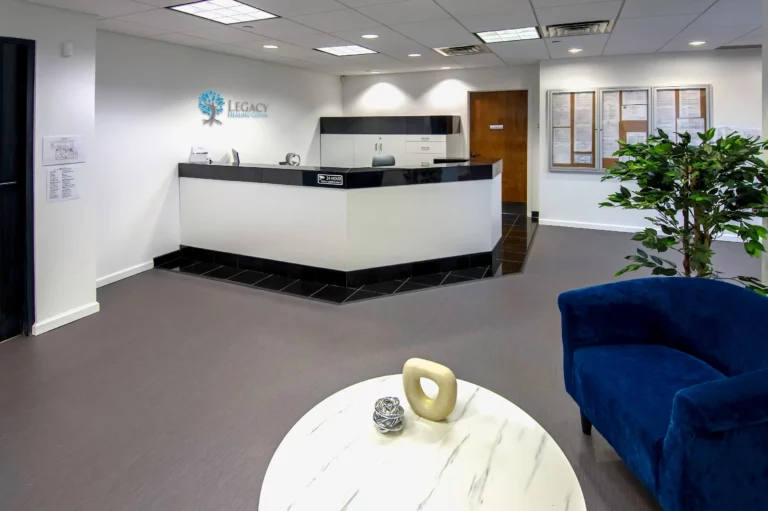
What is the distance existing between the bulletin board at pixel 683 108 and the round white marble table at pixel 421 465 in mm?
6844

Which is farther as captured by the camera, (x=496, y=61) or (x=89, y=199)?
(x=496, y=61)

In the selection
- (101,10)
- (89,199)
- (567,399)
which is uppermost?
(101,10)

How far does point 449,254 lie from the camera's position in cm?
580

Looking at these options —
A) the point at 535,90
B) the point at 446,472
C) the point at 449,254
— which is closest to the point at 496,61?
the point at 535,90

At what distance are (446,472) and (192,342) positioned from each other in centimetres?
280

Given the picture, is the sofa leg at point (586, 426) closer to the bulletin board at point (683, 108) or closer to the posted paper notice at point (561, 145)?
the bulletin board at point (683, 108)

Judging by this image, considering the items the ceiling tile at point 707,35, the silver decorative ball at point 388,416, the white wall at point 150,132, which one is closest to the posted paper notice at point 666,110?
the ceiling tile at point 707,35

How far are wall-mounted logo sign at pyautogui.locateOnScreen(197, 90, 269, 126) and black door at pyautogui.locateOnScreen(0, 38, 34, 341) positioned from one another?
9.52 ft

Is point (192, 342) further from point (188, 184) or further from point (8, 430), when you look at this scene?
point (188, 184)

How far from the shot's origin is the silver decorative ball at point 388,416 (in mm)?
1729

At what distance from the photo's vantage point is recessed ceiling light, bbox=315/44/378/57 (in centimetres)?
670

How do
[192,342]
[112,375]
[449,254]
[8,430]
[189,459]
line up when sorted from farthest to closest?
[449,254] → [192,342] → [112,375] → [8,430] → [189,459]

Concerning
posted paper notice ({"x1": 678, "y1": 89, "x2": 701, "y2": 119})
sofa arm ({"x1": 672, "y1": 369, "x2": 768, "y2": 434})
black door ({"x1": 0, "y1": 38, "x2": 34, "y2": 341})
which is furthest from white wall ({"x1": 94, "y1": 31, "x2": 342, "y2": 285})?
posted paper notice ({"x1": 678, "y1": 89, "x2": 701, "y2": 119})

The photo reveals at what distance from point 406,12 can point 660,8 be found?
2.35 meters
